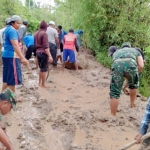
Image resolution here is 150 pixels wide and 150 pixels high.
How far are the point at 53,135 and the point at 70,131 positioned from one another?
1.12 feet

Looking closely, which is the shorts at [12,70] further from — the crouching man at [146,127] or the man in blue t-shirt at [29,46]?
the man in blue t-shirt at [29,46]

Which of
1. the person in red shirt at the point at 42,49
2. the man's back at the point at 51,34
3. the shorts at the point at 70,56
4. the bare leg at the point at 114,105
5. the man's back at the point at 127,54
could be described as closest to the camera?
the man's back at the point at 127,54

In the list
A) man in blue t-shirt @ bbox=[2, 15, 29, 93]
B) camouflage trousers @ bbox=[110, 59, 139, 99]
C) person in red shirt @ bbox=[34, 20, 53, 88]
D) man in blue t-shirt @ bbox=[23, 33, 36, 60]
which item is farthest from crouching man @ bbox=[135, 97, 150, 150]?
man in blue t-shirt @ bbox=[23, 33, 36, 60]

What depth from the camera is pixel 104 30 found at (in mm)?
13734

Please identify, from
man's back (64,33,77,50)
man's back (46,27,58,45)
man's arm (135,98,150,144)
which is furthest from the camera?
man's back (64,33,77,50)

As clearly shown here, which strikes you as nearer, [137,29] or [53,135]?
[53,135]

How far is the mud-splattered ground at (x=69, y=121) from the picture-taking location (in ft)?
15.2

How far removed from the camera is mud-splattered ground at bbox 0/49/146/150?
15.2ft

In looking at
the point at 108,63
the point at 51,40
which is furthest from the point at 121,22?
the point at 51,40

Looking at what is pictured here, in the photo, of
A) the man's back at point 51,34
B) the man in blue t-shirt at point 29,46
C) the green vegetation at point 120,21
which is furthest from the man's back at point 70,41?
the green vegetation at point 120,21

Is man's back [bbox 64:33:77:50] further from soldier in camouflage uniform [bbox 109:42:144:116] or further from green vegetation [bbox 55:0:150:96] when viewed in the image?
soldier in camouflage uniform [bbox 109:42:144:116]

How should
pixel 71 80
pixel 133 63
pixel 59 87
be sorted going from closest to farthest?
pixel 133 63 → pixel 59 87 → pixel 71 80

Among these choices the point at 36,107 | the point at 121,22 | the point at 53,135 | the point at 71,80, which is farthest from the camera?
the point at 121,22

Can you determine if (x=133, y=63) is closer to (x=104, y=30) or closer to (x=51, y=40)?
(x=51, y=40)
